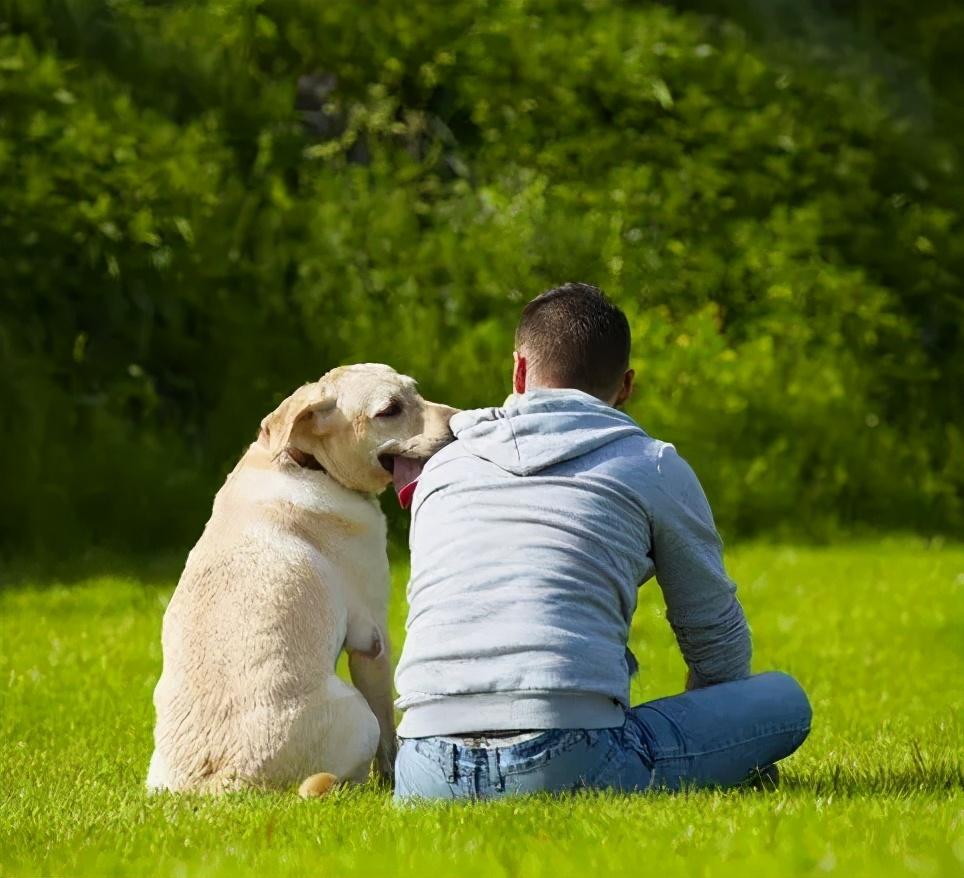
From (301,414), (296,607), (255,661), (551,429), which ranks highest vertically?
(551,429)

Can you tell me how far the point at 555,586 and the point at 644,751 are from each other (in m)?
0.55

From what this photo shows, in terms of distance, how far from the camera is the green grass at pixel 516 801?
3783 mm

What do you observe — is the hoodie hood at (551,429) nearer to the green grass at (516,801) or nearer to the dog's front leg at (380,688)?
the green grass at (516,801)

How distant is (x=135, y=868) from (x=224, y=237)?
26.7 ft

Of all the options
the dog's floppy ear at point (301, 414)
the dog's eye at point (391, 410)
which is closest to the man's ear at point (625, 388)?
the dog's eye at point (391, 410)

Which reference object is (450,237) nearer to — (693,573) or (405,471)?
(405,471)

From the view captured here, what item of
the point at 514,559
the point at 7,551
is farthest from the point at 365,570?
the point at 7,551

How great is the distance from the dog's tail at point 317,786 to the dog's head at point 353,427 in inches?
36.2

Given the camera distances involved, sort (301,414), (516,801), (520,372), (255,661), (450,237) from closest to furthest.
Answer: (516,801)
(520,372)
(255,661)
(301,414)
(450,237)

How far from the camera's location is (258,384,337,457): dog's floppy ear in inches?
203

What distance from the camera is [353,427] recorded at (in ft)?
17.1

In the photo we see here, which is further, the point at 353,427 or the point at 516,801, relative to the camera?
the point at 353,427

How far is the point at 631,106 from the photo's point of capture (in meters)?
13.1

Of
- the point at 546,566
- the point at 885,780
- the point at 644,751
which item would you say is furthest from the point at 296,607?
the point at 885,780
